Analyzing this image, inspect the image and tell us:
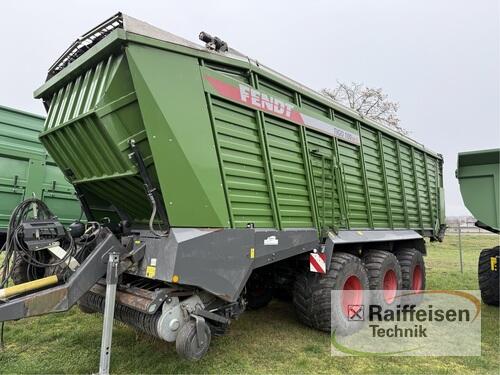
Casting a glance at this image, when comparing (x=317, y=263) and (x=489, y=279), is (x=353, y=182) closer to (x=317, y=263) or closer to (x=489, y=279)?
(x=317, y=263)

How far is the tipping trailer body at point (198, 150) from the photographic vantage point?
3.08 metres

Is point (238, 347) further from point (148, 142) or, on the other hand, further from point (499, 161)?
point (499, 161)

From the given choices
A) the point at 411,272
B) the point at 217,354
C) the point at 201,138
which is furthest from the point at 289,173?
the point at 411,272

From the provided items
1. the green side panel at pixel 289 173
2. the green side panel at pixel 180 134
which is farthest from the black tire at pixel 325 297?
the green side panel at pixel 180 134

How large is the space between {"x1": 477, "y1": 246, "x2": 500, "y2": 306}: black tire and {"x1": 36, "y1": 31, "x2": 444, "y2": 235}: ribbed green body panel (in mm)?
2874

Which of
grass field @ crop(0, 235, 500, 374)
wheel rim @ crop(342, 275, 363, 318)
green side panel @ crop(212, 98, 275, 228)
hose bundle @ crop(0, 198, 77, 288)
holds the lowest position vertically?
grass field @ crop(0, 235, 500, 374)

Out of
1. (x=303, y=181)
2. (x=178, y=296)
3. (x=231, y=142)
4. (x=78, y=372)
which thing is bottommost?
(x=78, y=372)

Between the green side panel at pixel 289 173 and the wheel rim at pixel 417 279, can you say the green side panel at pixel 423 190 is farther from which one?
the green side panel at pixel 289 173

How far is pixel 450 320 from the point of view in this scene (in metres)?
5.68

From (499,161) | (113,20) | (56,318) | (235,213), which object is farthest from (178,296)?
(499,161)

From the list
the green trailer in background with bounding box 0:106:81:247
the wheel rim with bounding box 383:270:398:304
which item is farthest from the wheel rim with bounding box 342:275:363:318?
the green trailer in background with bounding box 0:106:81:247

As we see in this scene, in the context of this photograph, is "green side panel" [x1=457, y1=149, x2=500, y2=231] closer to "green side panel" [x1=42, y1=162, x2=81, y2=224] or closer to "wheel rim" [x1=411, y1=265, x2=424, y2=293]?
"wheel rim" [x1=411, y1=265, x2=424, y2=293]

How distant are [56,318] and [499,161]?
7.31 m

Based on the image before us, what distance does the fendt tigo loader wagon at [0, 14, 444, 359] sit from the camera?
3.08 meters
